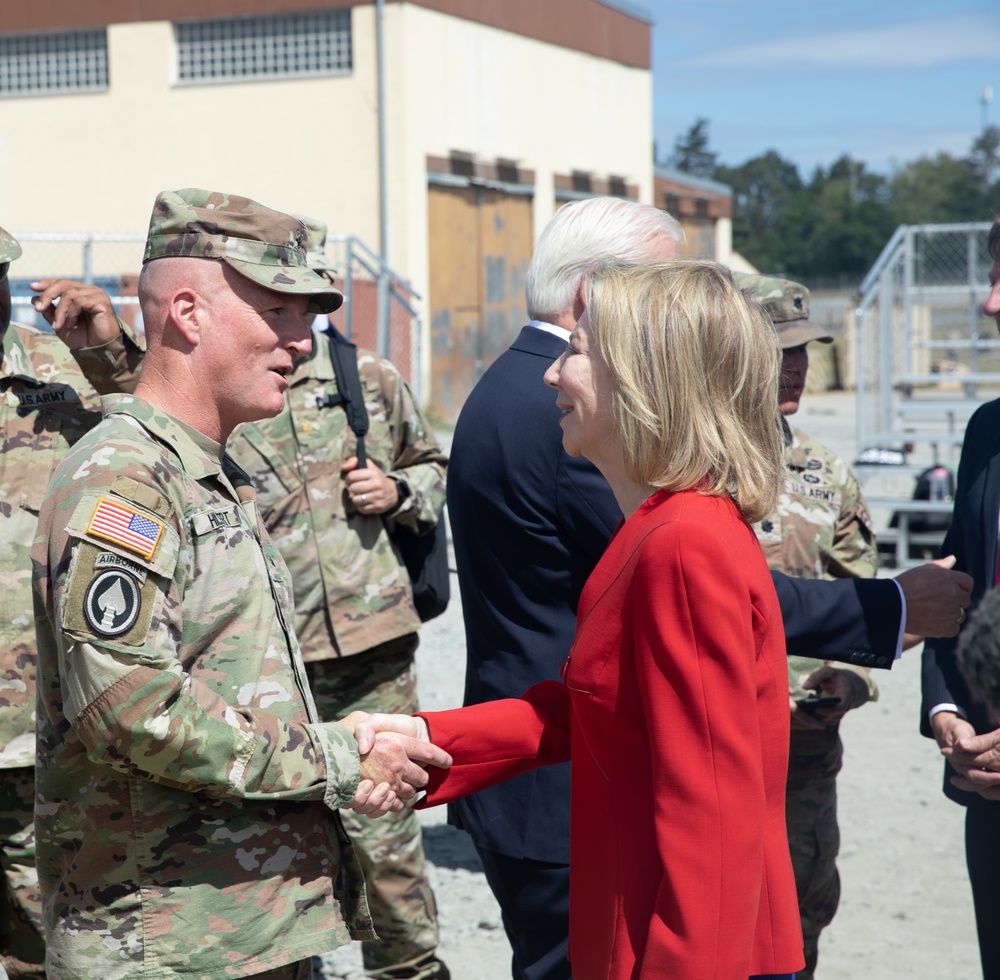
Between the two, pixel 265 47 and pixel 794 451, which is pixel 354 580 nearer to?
pixel 794 451

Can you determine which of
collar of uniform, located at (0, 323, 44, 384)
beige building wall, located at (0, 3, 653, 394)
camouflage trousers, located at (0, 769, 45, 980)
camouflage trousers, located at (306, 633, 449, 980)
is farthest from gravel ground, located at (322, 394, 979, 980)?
beige building wall, located at (0, 3, 653, 394)

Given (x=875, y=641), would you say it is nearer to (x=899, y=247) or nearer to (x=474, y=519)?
(x=474, y=519)

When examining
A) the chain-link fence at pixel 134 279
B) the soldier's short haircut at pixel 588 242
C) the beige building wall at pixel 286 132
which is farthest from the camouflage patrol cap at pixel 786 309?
the beige building wall at pixel 286 132

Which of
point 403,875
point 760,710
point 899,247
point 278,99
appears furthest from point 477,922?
point 278,99

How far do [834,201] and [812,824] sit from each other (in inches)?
3948

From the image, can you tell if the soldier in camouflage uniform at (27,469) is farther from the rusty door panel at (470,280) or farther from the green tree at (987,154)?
the green tree at (987,154)

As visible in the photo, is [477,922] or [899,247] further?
[899,247]

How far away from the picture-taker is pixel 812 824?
340cm

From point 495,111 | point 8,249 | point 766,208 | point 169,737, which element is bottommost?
point 169,737

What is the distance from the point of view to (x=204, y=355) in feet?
7.50

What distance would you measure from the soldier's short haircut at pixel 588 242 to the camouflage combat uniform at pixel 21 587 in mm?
1340

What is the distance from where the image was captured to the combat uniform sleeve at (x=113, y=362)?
10.9 ft

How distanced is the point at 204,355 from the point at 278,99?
20070mm

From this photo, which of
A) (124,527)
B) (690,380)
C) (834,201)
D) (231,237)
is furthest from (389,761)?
(834,201)
